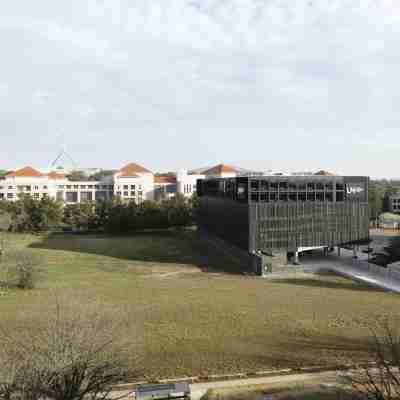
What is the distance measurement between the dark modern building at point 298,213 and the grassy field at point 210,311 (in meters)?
6.85

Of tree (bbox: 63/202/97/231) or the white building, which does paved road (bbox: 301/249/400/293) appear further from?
the white building

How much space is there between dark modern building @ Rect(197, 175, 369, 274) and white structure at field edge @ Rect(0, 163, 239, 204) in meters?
73.6

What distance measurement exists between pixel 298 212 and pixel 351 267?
31.5 feet

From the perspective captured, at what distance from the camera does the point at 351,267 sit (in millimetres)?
51125

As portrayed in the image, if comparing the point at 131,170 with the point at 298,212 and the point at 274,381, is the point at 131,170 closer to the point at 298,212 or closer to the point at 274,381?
the point at 298,212

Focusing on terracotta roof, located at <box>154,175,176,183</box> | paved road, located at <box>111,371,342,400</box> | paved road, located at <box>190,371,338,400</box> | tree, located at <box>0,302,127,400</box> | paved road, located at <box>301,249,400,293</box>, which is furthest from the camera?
terracotta roof, located at <box>154,175,176,183</box>

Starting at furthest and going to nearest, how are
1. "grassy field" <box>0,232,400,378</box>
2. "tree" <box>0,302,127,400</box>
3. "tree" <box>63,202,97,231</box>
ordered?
"tree" <box>63,202,97,231</box> → "grassy field" <box>0,232,400,378</box> → "tree" <box>0,302,127,400</box>

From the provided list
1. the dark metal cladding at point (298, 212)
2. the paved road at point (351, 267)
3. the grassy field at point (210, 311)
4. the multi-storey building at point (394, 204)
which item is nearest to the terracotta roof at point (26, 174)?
the grassy field at point (210, 311)

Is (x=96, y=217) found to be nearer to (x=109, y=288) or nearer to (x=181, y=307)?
(x=109, y=288)

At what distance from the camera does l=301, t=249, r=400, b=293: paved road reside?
42425 millimetres

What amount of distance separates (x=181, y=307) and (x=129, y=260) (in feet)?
95.6

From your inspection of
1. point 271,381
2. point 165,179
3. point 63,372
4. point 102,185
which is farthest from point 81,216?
point 63,372

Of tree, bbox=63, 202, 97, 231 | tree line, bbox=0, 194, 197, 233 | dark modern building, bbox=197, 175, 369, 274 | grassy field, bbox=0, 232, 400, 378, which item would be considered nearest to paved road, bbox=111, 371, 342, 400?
grassy field, bbox=0, 232, 400, 378

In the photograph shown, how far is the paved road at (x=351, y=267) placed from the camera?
42425 mm
